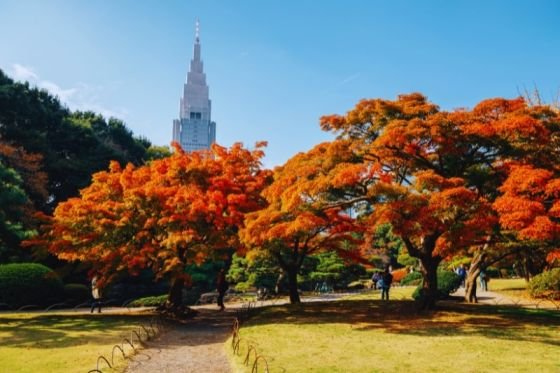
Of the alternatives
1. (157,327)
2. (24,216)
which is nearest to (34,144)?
(24,216)

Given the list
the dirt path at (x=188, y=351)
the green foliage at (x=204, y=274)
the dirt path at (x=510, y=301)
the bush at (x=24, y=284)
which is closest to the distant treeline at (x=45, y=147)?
the bush at (x=24, y=284)

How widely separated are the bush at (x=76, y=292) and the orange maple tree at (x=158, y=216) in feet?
26.5

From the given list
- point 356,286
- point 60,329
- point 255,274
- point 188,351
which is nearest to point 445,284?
point 255,274

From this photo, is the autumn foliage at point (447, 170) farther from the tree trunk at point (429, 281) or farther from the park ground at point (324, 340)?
the park ground at point (324, 340)

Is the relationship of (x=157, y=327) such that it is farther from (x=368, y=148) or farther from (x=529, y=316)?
(x=529, y=316)

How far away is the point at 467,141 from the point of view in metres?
17.5

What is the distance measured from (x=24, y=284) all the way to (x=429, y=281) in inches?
782

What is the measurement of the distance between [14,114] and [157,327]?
29.3m

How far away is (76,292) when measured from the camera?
29000mm

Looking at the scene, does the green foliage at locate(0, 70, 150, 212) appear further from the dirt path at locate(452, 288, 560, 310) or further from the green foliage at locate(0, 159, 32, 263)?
the dirt path at locate(452, 288, 560, 310)

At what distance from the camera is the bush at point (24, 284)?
24.2m

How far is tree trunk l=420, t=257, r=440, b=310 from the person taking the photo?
19.6 m

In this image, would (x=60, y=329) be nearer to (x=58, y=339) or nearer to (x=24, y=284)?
(x=58, y=339)

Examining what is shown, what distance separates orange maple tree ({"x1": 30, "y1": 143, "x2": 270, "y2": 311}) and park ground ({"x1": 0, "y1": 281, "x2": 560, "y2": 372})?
2.81 meters
